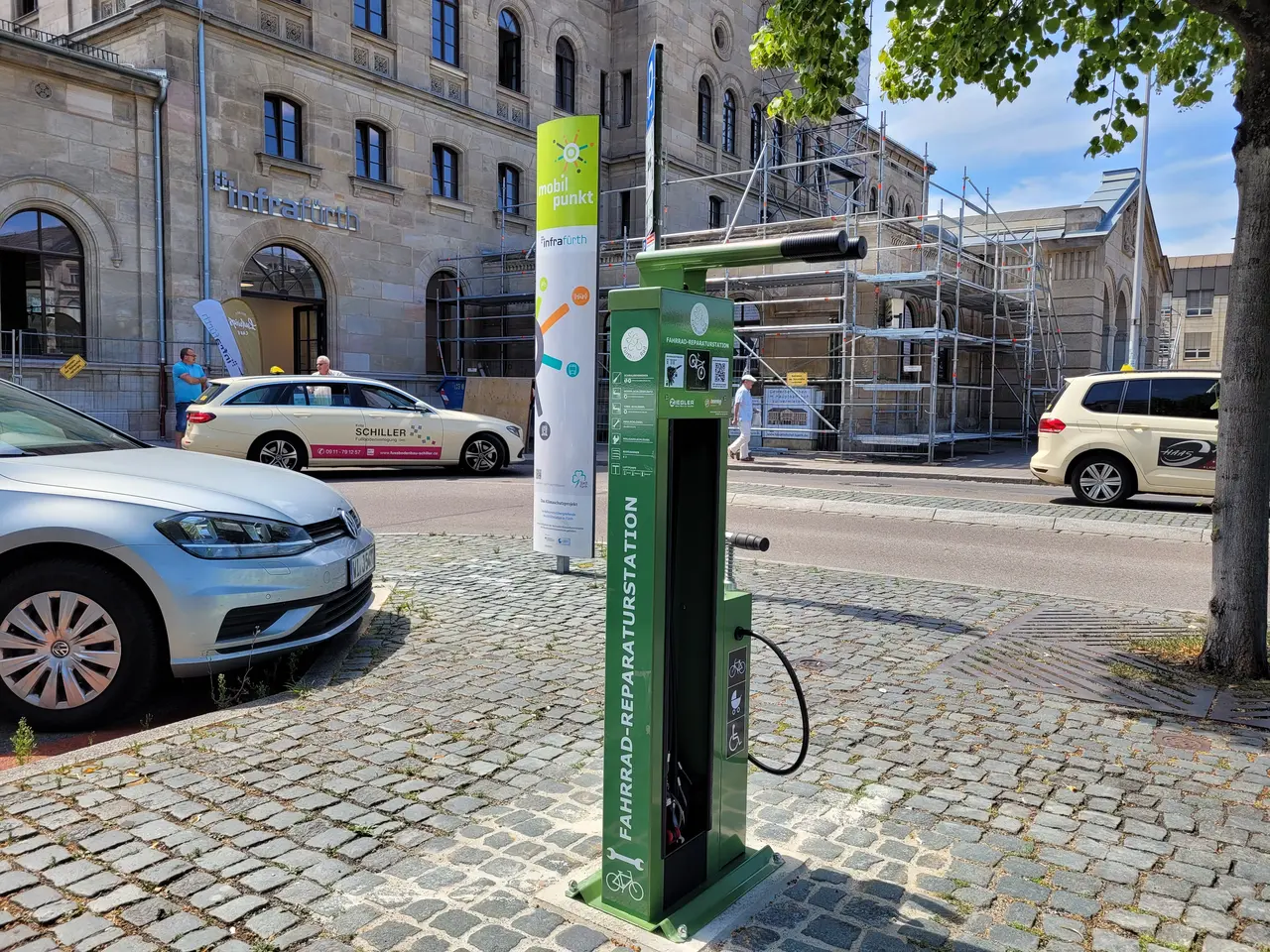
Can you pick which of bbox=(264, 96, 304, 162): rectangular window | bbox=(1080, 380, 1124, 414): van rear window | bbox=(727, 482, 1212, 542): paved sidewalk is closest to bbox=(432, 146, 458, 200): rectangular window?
bbox=(264, 96, 304, 162): rectangular window

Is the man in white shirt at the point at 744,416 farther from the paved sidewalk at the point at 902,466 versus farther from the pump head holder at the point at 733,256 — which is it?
the pump head holder at the point at 733,256

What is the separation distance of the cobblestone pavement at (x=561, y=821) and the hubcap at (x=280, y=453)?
1004cm

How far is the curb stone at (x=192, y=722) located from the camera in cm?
365

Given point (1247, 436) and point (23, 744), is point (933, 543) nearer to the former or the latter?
point (1247, 436)

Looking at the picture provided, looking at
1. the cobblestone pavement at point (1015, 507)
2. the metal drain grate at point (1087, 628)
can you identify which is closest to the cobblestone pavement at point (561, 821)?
the metal drain grate at point (1087, 628)

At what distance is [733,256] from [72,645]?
346cm

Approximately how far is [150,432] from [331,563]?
1719 cm

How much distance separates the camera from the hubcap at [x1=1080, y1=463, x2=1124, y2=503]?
1297 centimetres

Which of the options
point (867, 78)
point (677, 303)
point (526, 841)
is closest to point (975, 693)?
point (526, 841)

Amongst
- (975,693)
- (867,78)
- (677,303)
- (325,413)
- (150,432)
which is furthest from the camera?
(867,78)

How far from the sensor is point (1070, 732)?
4297 mm

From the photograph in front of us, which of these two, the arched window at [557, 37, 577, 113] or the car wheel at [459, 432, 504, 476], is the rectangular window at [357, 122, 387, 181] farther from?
the car wheel at [459, 432, 504, 476]

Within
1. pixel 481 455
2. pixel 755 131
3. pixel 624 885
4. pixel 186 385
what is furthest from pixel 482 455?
pixel 755 131

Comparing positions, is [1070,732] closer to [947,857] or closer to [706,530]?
[947,857]
